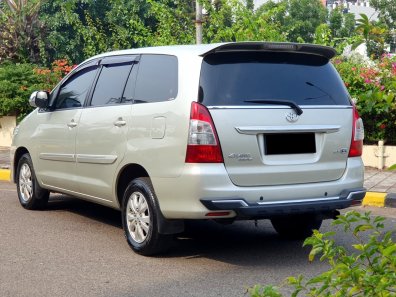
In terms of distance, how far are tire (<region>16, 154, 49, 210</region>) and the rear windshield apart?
3.26 metres

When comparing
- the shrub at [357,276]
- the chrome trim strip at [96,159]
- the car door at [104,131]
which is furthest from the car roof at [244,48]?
the shrub at [357,276]

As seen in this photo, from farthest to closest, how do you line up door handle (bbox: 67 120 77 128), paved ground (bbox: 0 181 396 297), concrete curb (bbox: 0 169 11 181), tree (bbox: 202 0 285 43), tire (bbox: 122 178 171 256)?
tree (bbox: 202 0 285 43)
concrete curb (bbox: 0 169 11 181)
door handle (bbox: 67 120 77 128)
tire (bbox: 122 178 171 256)
paved ground (bbox: 0 181 396 297)

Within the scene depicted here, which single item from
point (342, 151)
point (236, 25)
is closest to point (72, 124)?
point (342, 151)

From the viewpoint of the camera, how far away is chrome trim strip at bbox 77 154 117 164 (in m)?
6.54

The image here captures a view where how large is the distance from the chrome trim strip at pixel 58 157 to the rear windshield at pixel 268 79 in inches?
83.1

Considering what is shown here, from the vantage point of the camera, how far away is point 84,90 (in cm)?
736

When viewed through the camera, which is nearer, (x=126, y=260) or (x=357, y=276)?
(x=357, y=276)

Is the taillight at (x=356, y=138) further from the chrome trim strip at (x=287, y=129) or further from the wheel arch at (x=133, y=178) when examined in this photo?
the wheel arch at (x=133, y=178)

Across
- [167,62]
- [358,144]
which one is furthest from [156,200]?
[358,144]

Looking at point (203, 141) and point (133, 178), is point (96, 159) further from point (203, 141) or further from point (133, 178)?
point (203, 141)

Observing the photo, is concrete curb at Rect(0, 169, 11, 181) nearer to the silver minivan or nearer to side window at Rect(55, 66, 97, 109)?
side window at Rect(55, 66, 97, 109)

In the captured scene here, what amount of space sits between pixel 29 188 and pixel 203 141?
140 inches

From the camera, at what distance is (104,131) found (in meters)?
6.68

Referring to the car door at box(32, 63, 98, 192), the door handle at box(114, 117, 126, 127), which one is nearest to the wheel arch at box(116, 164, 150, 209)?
the door handle at box(114, 117, 126, 127)
